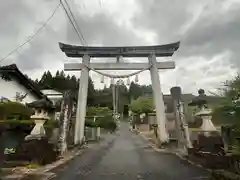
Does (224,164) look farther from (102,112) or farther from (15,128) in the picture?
(102,112)

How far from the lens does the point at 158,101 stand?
20.6 metres

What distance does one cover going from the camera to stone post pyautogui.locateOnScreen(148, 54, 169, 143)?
20.1 meters

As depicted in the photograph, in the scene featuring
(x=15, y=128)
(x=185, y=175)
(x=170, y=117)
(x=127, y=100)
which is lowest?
(x=185, y=175)

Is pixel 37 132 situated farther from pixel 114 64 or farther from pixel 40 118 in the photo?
pixel 114 64

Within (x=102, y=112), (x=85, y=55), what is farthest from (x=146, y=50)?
(x=102, y=112)

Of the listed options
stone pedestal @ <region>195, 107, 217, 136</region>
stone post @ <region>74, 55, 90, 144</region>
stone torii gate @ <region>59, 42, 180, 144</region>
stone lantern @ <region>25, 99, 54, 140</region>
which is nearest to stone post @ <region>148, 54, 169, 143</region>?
stone torii gate @ <region>59, 42, 180, 144</region>

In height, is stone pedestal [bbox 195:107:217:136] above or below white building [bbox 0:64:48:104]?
below

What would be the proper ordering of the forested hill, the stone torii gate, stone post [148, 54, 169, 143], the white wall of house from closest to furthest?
stone post [148, 54, 169, 143] → the stone torii gate → the white wall of house → the forested hill

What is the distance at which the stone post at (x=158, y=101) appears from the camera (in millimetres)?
20141

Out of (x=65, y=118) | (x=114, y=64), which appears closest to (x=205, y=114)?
(x=65, y=118)

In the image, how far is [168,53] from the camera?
69.2 ft

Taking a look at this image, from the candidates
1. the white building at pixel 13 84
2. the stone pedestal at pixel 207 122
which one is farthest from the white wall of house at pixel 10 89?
the stone pedestal at pixel 207 122

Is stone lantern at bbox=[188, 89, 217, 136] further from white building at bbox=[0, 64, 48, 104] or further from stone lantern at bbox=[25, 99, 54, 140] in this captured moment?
white building at bbox=[0, 64, 48, 104]

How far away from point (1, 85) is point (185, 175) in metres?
19.0
